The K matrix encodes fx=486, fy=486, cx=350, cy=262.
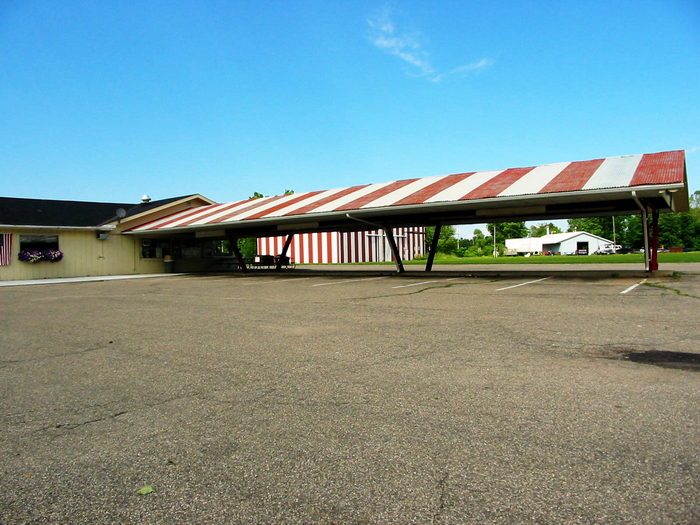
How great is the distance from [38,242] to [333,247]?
28494 millimetres

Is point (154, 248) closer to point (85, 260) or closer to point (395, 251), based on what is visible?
point (85, 260)

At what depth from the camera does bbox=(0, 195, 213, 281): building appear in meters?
23.3

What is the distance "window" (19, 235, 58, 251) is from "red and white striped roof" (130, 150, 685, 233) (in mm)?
3989

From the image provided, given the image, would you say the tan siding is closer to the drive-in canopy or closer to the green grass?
the drive-in canopy

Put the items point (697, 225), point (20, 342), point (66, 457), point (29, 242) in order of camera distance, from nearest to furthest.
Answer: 1. point (66, 457)
2. point (20, 342)
3. point (29, 242)
4. point (697, 225)

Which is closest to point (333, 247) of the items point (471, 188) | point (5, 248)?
point (5, 248)

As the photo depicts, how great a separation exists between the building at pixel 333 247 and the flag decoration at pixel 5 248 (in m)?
26.3

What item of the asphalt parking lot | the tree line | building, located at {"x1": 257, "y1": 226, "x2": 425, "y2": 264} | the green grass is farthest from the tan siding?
the tree line

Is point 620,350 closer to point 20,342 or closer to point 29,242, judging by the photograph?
point 20,342

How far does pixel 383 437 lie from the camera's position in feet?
10.2

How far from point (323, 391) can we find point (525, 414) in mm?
1623

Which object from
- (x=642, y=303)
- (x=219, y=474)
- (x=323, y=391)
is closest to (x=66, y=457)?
(x=219, y=474)

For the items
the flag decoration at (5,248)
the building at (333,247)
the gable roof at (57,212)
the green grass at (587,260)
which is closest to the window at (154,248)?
the gable roof at (57,212)

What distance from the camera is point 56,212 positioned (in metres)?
26.2
